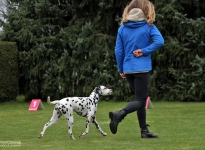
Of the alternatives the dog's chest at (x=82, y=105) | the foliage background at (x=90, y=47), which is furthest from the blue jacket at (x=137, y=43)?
the foliage background at (x=90, y=47)

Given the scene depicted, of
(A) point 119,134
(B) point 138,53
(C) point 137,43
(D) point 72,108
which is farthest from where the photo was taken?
(A) point 119,134

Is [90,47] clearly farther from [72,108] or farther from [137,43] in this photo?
[137,43]

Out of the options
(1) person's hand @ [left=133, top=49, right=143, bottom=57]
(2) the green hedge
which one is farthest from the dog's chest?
(2) the green hedge

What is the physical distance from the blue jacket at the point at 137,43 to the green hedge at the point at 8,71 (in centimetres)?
1139

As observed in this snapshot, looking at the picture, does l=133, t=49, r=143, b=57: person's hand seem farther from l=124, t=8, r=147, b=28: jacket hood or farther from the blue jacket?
l=124, t=8, r=147, b=28: jacket hood

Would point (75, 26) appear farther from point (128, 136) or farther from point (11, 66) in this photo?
point (128, 136)

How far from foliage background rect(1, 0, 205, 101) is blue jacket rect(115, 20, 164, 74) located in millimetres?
9954

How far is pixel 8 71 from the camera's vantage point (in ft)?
61.3

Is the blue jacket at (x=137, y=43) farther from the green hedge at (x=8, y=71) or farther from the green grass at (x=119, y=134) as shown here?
the green hedge at (x=8, y=71)

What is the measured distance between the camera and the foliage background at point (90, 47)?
1773 cm

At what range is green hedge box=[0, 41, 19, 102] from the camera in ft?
60.4

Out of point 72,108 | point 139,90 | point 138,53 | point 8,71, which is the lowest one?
point 8,71

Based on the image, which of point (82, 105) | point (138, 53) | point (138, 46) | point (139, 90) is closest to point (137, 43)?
point (138, 46)

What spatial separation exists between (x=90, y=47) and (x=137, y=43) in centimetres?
1155
